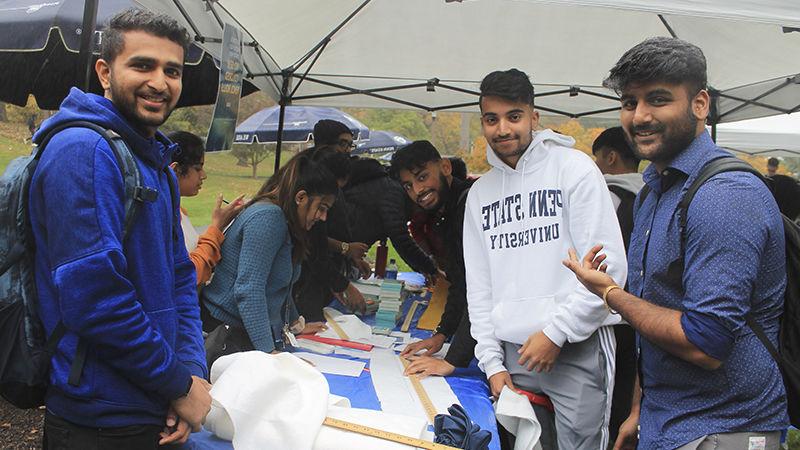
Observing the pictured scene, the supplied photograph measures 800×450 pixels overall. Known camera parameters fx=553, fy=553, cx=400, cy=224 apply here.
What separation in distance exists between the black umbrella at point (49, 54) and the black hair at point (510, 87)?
1.79m

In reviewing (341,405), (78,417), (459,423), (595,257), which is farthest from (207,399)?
(595,257)

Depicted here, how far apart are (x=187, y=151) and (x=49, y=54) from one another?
62.3 inches

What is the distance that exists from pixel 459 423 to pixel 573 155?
3.37 feet

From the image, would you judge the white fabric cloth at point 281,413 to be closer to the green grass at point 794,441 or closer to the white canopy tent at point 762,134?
the green grass at point 794,441

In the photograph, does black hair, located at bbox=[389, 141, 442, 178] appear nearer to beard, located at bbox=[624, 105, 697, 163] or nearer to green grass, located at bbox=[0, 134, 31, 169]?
beard, located at bbox=[624, 105, 697, 163]

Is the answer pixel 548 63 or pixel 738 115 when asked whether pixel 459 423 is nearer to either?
pixel 548 63

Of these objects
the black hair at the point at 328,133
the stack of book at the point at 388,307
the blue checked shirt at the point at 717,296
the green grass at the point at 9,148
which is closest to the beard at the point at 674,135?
the blue checked shirt at the point at 717,296

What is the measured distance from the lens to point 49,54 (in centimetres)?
364

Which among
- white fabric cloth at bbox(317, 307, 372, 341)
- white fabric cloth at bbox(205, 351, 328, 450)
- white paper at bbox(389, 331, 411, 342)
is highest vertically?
white fabric cloth at bbox(205, 351, 328, 450)

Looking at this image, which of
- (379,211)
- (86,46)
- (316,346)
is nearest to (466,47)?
(379,211)

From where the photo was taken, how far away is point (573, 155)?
2.03 metres

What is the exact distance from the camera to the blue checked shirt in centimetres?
122

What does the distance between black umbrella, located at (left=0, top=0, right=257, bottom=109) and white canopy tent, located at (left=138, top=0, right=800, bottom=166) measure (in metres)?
0.46

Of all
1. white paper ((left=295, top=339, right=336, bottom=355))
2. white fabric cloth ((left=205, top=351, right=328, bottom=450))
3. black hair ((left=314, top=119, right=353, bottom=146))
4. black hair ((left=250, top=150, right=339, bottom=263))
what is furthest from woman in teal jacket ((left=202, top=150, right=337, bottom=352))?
black hair ((left=314, top=119, right=353, bottom=146))
